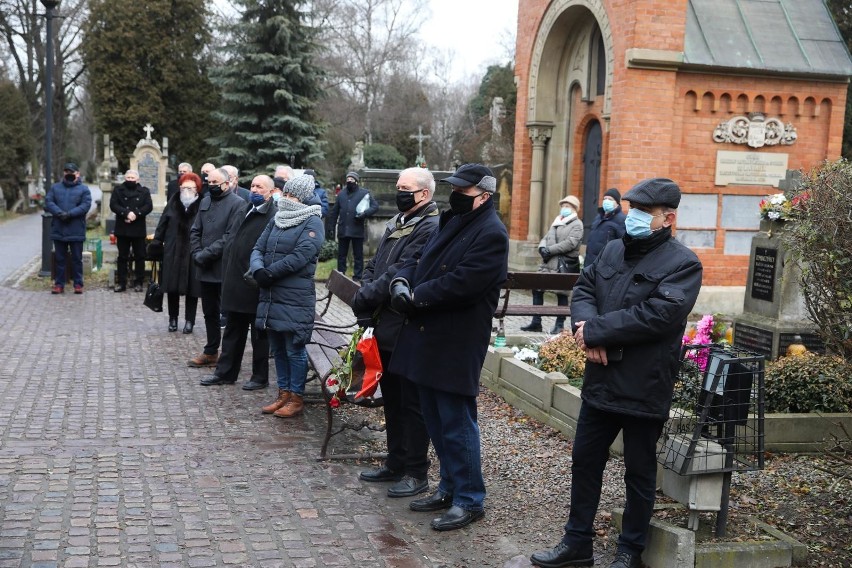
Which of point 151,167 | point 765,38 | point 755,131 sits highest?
point 765,38

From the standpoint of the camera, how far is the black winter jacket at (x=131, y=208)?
14516mm

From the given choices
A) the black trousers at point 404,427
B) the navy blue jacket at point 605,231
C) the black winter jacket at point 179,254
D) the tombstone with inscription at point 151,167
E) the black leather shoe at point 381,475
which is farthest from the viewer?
the tombstone with inscription at point 151,167

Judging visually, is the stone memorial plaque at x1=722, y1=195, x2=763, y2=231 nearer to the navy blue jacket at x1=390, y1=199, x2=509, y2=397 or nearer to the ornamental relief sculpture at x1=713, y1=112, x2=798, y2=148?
the ornamental relief sculpture at x1=713, y1=112, x2=798, y2=148

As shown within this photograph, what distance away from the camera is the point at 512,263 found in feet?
61.7

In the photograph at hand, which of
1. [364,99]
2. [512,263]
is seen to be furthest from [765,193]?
[364,99]

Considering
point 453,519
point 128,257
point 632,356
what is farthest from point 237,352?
point 128,257

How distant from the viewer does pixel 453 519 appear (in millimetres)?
5258

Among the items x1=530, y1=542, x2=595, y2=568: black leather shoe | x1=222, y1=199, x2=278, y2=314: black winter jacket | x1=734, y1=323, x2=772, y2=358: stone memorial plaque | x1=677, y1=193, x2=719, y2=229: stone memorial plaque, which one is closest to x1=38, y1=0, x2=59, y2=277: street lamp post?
x1=222, y1=199, x2=278, y2=314: black winter jacket

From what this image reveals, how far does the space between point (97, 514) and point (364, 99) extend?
145 ft

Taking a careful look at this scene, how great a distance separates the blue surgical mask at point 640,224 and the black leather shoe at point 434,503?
2097 mm

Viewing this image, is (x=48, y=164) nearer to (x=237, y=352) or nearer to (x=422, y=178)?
(x=237, y=352)

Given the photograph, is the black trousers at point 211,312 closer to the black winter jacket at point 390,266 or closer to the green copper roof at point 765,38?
the black winter jacket at point 390,266

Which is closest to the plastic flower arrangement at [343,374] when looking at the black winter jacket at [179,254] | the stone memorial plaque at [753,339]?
the black winter jacket at [179,254]

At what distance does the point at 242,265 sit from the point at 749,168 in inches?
389
